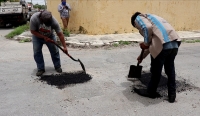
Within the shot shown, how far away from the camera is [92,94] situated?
4.07 meters

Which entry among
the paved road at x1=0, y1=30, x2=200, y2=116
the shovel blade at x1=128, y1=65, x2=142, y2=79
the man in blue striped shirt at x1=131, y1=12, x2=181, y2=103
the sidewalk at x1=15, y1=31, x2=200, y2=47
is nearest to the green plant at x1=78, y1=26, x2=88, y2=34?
the sidewalk at x1=15, y1=31, x2=200, y2=47

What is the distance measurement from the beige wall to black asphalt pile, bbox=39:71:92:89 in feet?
15.8

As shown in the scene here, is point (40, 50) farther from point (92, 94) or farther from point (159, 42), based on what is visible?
point (159, 42)

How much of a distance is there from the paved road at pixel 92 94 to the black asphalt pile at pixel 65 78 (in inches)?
6.0

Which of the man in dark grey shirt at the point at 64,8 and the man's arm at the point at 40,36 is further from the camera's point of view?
the man in dark grey shirt at the point at 64,8

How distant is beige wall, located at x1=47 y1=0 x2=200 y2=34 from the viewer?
953 centimetres

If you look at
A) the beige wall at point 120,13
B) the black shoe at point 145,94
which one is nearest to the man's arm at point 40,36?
the black shoe at point 145,94

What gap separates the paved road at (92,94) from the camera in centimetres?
348

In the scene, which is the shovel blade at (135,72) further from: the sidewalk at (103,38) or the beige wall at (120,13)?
the beige wall at (120,13)

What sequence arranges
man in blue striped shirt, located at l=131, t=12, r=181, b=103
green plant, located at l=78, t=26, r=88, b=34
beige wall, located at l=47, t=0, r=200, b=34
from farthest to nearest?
green plant, located at l=78, t=26, r=88, b=34, beige wall, located at l=47, t=0, r=200, b=34, man in blue striped shirt, located at l=131, t=12, r=181, b=103

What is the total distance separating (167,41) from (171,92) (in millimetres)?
859

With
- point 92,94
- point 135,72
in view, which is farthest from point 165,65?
point 92,94

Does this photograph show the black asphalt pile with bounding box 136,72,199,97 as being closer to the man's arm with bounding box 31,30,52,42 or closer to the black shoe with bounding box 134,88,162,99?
the black shoe with bounding box 134,88,162,99

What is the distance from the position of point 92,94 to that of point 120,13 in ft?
20.7
